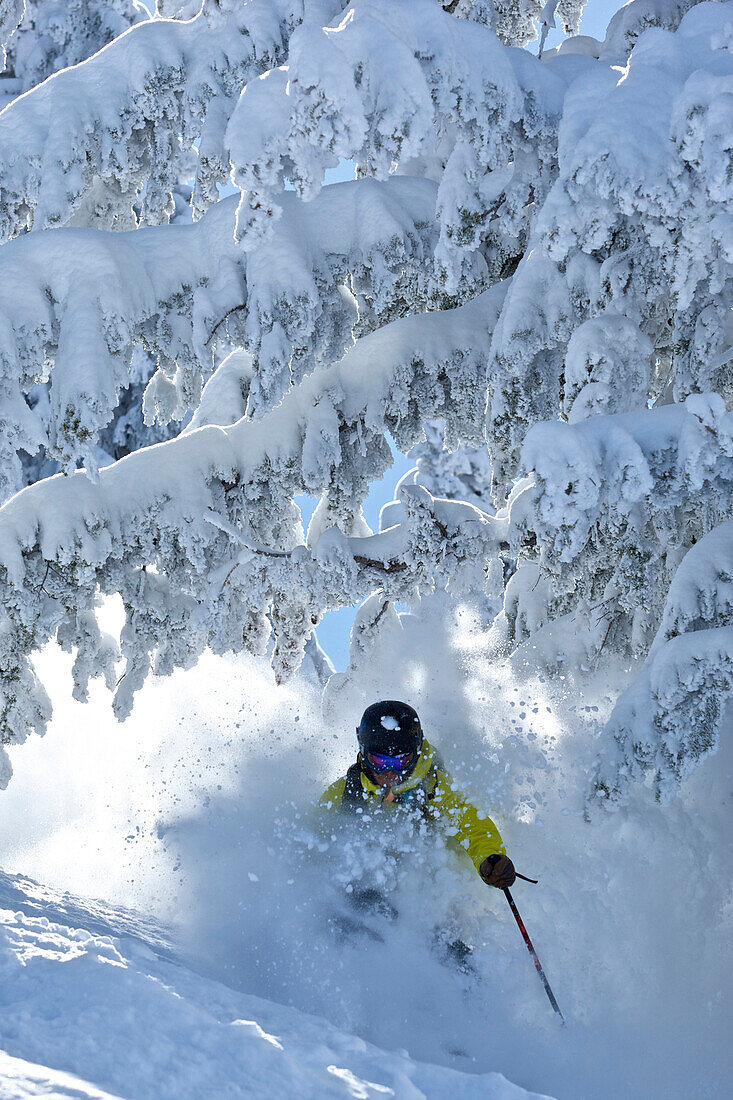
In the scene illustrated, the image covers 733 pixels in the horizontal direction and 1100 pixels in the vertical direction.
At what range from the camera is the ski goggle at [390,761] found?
6402mm

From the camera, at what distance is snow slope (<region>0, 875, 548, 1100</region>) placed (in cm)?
270

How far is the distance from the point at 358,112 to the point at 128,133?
195 cm

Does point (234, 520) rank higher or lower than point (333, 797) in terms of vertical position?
higher

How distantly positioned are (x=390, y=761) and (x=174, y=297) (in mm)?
3760

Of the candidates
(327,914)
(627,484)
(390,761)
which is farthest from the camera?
(390,761)

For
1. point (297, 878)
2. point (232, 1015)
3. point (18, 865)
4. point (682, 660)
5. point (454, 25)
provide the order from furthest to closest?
point (18, 865) < point (297, 878) < point (682, 660) < point (454, 25) < point (232, 1015)

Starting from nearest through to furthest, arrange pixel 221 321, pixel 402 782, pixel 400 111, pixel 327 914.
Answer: pixel 400 111
pixel 221 321
pixel 327 914
pixel 402 782

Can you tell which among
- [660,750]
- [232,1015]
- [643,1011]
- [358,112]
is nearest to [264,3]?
[358,112]

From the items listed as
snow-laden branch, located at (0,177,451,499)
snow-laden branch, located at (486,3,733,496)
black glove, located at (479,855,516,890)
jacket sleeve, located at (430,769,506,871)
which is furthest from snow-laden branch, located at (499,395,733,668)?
jacket sleeve, located at (430,769,506,871)

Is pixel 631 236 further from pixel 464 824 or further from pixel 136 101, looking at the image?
pixel 464 824

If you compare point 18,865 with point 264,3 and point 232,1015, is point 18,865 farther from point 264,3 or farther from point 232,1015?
point 264,3

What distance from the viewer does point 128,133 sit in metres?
4.71

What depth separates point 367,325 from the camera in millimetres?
6629

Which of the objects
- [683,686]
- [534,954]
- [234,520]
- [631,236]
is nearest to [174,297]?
[234,520]
